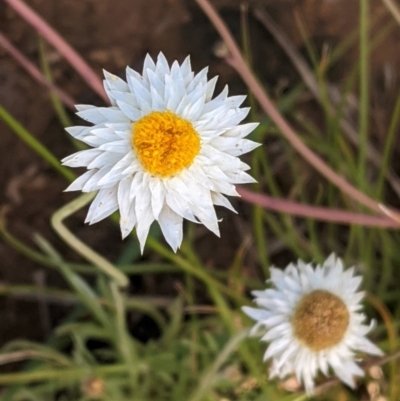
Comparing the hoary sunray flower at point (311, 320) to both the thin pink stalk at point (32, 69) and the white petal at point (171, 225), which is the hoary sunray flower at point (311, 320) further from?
the thin pink stalk at point (32, 69)

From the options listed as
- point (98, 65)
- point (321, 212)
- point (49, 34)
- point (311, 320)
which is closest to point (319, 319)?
point (311, 320)

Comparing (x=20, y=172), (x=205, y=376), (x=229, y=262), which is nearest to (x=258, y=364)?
(x=205, y=376)

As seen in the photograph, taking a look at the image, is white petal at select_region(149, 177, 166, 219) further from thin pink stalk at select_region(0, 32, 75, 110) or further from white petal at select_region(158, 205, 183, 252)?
thin pink stalk at select_region(0, 32, 75, 110)

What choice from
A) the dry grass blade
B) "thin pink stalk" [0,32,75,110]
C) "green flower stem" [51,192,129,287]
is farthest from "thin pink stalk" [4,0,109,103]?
the dry grass blade

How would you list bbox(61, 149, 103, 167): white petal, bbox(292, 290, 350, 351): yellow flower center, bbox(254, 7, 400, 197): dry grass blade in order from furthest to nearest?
bbox(254, 7, 400, 197): dry grass blade → bbox(292, 290, 350, 351): yellow flower center → bbox(61, 149, 103, 167): white petal

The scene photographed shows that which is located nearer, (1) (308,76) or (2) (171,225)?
(2) (171,225)

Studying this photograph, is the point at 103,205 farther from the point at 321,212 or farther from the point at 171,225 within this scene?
the point at 321,212

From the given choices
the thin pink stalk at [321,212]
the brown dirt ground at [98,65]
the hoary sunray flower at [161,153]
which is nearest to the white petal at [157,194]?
the hoary sunray flower at [161,153]
